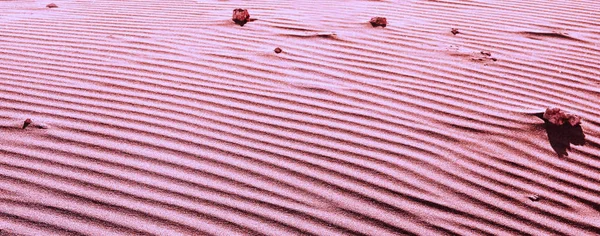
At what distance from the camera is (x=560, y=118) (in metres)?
2.98

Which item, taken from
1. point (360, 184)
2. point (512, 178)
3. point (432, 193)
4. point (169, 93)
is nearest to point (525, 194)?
point (512, 178)

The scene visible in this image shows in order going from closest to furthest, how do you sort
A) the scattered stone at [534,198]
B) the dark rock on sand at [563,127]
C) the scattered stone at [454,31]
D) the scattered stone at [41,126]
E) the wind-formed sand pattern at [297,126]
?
the wind-formed sand pattern at [297,126] < the scattered stone at [534,198] < the scattered stone at [41,126] < the dark rock on sand at [563,127] < the scattered stone at [454,31]

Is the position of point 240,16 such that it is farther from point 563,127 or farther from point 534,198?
point 534,198

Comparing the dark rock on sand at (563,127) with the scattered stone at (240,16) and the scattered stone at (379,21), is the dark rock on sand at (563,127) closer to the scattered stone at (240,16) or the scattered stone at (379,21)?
the scattered stone at (379,21)

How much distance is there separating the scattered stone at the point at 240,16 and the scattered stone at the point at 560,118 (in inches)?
108

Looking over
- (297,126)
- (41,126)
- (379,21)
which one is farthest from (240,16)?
(41,126)

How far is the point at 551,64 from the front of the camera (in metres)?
3.80

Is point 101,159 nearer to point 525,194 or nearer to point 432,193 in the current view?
point 432,193

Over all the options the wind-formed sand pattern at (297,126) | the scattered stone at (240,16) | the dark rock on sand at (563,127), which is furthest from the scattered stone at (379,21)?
the dark rock on sand at (563,127)

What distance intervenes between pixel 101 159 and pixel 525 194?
2349mm

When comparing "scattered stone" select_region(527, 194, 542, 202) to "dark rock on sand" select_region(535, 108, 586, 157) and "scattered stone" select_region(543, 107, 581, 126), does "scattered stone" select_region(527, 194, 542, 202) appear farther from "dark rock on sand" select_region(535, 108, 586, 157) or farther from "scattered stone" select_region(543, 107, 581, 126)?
"scattered stone" select_region(543, 107, 581, 126)

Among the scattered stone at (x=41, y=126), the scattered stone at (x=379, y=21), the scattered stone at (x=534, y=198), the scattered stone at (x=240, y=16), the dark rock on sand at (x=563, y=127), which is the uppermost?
the scattered stone at (x=240, y=16)

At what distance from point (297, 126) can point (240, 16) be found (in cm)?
191

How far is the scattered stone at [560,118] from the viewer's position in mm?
2973
